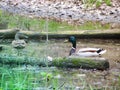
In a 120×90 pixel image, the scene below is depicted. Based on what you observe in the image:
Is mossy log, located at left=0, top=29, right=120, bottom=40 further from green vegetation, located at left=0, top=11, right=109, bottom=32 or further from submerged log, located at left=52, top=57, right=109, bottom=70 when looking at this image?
submerged log, located at left=52, top=57, right=109, bottom=70

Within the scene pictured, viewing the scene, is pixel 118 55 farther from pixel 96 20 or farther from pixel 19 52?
pixel 96 20

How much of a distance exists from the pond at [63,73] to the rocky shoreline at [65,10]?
2.60 meters

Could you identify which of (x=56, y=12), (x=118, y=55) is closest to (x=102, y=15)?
(x=56, y=12)

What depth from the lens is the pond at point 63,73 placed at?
5263 millimetres

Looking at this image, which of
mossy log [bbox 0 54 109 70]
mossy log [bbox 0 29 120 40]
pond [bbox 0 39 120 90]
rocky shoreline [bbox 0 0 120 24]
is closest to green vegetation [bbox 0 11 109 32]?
rocky shoreline [bbox 0 0 120 24]

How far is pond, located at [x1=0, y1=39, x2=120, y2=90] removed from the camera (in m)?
5.26

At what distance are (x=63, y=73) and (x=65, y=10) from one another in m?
7.09

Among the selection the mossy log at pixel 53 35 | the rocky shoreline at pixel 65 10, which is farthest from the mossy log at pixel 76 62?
the rocky shoreline at pixel 65 10

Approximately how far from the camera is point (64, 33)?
10578 mm

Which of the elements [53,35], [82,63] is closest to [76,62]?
[82,63]

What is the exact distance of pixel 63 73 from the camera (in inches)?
302

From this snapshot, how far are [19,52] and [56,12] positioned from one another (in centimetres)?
648

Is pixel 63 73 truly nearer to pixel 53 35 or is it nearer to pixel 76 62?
pixel 76 62

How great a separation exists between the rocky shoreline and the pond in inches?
102
